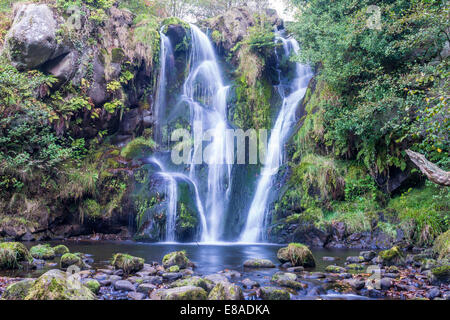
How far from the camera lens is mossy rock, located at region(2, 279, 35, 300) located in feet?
13.4

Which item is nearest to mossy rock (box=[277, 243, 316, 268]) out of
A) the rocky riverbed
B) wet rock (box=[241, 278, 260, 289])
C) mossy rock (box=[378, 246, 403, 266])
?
the rocky riverbed

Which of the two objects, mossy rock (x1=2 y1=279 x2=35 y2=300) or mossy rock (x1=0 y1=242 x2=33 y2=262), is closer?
mossy rock (x1=2 y1=279 x2=35 y2=300)

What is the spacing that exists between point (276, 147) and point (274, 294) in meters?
10.1

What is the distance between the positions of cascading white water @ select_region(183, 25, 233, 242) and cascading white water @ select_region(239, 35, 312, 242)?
1233 millimetres

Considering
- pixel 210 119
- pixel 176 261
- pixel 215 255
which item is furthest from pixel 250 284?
pixel 210 119

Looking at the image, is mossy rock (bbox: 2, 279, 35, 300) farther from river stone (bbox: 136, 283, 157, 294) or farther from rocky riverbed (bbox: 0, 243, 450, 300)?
river stone (bbox: 136, 283, 157, 294)

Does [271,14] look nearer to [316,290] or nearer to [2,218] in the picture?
[2,218]

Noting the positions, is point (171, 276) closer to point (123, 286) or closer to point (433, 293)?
point (123, 286)

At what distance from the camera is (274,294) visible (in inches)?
177

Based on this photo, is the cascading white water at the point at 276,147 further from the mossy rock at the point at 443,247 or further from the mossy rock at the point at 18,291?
the mossy rock at the point at 18,291

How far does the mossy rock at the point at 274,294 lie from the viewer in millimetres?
4469

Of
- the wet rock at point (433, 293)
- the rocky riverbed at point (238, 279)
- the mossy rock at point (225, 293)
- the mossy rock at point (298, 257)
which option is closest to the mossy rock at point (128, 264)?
the rocky riverbed at point (238, 279)

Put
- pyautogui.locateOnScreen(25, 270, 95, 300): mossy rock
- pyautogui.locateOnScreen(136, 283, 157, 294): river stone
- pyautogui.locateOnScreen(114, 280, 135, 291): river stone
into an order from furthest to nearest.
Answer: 1. pyautogui.locateOnScreen(114, 280, 135, 291): river stone
2. pyautogui.locateOnScreen(136, 283, 157, 294): river stone
3. pyautogui.locateOnScreen(25, 270, 95, 300): mossy rock

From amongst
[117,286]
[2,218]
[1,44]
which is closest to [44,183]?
[2,218]
